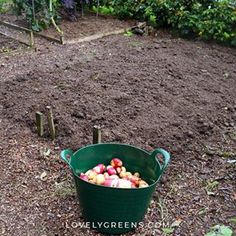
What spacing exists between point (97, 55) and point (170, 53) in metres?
1.07

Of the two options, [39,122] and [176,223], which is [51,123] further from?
[176,223]

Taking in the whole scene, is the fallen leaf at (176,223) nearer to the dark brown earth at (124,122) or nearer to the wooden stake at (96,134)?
the dark brown earth at (124,122)

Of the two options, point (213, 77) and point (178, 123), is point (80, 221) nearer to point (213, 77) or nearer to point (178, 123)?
point (178, 123)

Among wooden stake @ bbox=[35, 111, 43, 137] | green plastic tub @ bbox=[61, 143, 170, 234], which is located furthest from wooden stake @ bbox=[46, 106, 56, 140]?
green plastic tub @ bbox=[61, 143, 170, 234]

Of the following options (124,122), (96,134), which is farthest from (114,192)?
(124,122)

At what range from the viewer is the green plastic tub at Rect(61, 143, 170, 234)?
245 centimetres

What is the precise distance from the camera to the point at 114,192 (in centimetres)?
241

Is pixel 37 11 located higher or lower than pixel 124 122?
higher

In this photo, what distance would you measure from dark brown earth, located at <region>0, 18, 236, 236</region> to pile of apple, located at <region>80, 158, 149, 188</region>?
1.01 ft

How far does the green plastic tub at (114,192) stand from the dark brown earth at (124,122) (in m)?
0.14

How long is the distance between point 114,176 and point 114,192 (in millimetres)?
317

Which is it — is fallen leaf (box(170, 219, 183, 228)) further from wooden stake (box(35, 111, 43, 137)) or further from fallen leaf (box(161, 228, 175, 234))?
wooden stake (box(35, 111, 43, 137))

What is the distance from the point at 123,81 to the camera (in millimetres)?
4781

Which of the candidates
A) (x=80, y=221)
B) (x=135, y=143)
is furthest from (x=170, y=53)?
(x=80, y=221)
